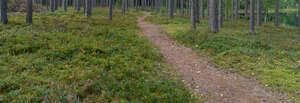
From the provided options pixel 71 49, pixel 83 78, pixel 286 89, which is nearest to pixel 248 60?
pixel 286 89

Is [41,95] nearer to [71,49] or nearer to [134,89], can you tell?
[134,89]

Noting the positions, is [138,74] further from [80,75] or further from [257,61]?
[257,61]

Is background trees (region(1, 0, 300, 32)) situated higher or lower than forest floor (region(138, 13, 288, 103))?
higher

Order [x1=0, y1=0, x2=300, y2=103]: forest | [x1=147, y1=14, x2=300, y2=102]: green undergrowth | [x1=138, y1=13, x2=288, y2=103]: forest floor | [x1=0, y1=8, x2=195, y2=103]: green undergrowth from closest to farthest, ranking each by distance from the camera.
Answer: [x1=0, y1=8, x2=195, y2=103]: green undergrowth, [x1=0, y1=0, x2=300, y2=103]: forest, [x1=138, y1=13, x2=288, y2=103]: forest floor, [x1=147, y1=14, x2=300, y2=102]: green undergrowth


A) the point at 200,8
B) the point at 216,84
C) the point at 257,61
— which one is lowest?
the point at 216,84

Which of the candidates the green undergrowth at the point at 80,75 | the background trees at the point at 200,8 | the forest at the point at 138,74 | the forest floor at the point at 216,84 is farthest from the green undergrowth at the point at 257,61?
the background trees at the point at 200,8

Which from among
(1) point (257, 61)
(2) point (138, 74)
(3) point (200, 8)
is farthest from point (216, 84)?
(3) point (200, 8)

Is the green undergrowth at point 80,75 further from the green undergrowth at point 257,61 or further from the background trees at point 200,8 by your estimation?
the background trees at point 200,8

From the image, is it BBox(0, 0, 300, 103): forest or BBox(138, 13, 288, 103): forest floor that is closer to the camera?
BBox(0, 0, 300, 103): forest

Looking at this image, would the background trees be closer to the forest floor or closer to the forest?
the forest

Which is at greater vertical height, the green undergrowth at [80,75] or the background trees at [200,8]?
the background trees at [200,8]

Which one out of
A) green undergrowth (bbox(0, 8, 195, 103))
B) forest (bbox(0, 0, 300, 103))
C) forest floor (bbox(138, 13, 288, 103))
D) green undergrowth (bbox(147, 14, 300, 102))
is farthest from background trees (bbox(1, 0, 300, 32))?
forest floor (bbox(138, 13, 288, 103))

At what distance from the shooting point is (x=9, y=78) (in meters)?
5.88

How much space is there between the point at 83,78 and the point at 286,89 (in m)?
6.26
